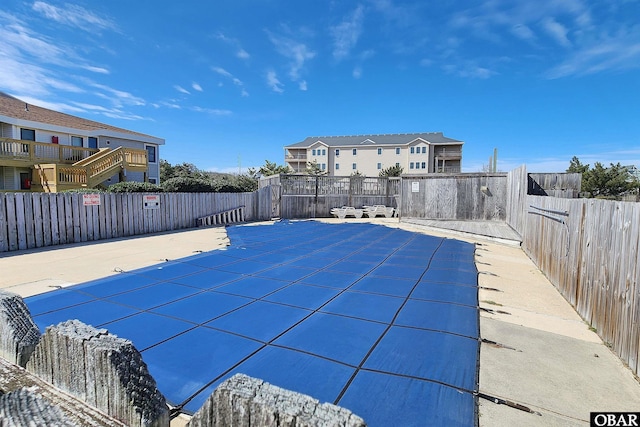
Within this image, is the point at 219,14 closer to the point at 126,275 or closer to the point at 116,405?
the point at 126,275

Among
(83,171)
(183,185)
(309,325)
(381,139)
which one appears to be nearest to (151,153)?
(83,171)

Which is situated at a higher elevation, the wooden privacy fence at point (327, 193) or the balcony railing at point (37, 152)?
the balcony railing at point (37, 152)

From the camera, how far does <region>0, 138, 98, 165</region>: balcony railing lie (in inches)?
556

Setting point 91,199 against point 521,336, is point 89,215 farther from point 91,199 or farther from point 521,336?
point 521,336

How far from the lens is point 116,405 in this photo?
2.30 ft

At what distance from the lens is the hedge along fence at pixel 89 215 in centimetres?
736

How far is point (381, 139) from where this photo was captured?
1804 inches

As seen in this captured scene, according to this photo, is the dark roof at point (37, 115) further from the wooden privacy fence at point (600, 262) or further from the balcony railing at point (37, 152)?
the wooden privacy fence at point (600, 262)

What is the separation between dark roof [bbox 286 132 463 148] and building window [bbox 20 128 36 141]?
3473cm

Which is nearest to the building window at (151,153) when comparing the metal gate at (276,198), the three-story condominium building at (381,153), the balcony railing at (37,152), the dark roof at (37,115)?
the dark roof at (37,115)

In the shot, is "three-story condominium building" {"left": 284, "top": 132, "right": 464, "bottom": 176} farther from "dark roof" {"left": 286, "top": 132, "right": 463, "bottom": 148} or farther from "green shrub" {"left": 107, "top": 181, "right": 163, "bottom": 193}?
"green shrub" {"left": 107, "top": 181, "right": 163, "bottom": 193}

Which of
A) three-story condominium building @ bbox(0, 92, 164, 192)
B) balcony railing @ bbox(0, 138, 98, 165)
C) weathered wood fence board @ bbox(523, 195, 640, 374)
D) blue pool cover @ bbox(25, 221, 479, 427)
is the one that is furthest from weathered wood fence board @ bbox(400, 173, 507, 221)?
balcony railing @ bbox(0, 138, 98, 165)

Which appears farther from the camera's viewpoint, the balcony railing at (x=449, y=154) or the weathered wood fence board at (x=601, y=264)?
the balcony railing at (x=449, y=154)

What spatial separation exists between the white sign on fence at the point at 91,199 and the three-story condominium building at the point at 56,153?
305 inches
